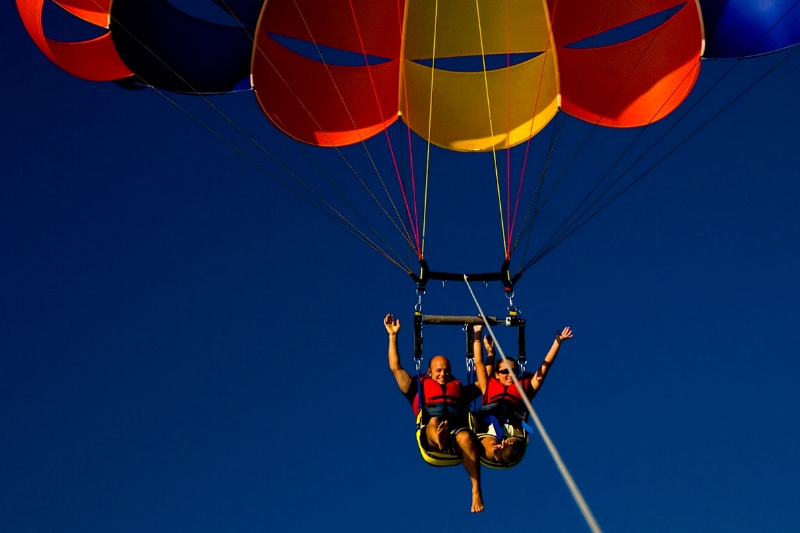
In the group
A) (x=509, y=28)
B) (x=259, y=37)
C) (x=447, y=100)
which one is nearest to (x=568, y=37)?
(x=509, y=28)

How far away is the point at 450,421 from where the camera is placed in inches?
380

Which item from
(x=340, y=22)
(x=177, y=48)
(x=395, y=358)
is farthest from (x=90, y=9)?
(x=395, y=358)

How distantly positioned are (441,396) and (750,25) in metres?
4.93

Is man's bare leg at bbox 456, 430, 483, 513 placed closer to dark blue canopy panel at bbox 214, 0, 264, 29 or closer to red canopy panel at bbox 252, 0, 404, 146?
red canopy panel at bbox 252, 0, 404, 146

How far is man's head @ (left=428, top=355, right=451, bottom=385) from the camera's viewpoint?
389 inches

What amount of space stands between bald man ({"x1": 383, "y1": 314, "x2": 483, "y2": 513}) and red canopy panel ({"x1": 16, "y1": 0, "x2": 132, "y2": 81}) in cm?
417

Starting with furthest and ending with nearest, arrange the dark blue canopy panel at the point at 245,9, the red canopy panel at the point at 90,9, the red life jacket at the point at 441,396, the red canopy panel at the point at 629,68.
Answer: the red canopy panel at the point at 629,68
the dark blue canopy panel at the point at 245,9
the red canopy panel at the point at 90,9
the red life jacket at the point at 441,396

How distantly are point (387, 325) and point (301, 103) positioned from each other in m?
3.44

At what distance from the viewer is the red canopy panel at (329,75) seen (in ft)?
38.4

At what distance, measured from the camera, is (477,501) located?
9469 mm

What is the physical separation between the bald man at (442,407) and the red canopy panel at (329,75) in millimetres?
3208

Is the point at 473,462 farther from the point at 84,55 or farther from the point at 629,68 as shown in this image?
the point at 84,55

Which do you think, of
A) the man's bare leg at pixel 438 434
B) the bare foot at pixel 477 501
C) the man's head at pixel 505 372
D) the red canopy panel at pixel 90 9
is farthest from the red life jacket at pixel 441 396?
the red canopy panel at pixel 90 9

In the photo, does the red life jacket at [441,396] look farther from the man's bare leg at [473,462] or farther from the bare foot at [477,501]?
the bare foot at [477,501]
